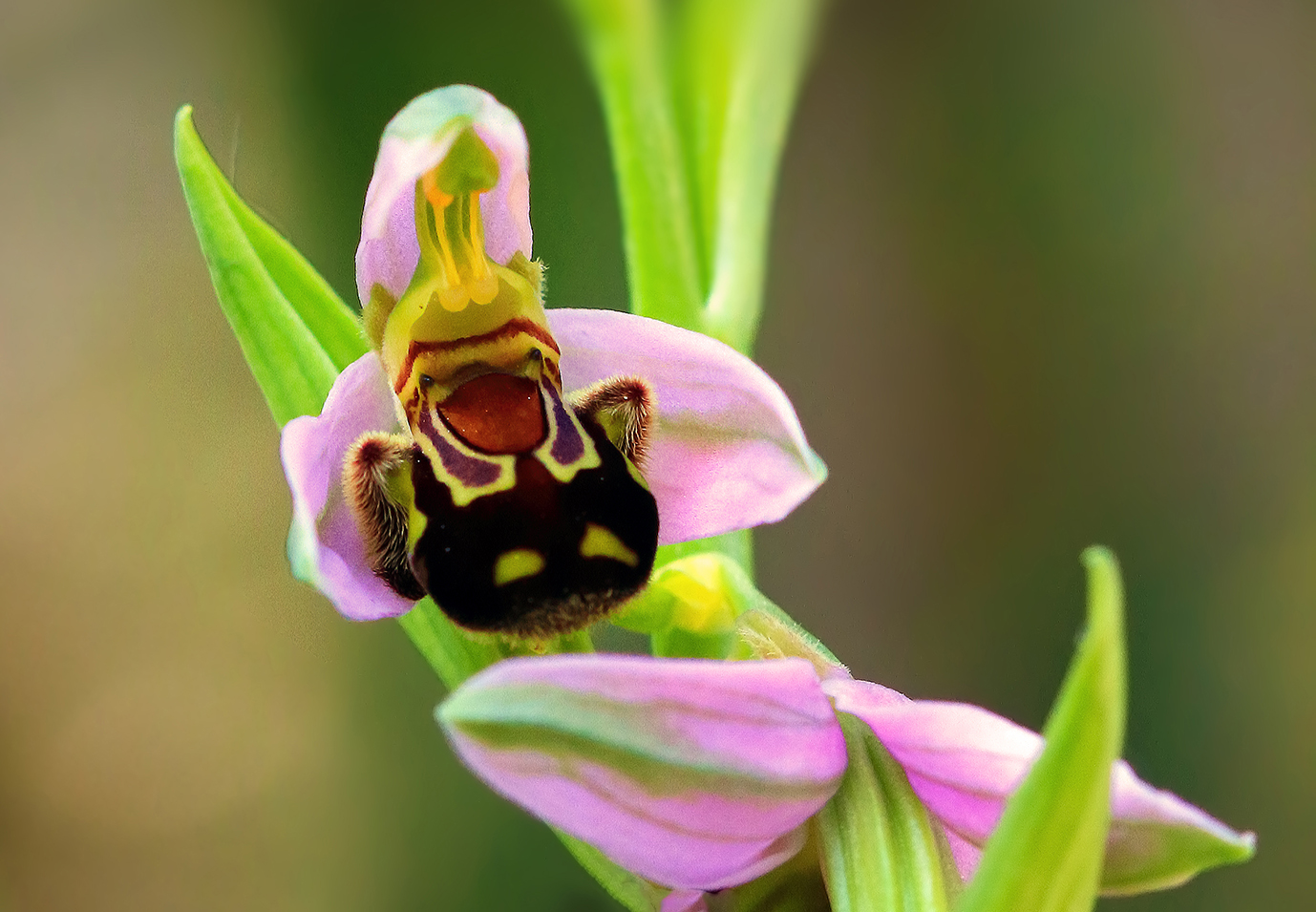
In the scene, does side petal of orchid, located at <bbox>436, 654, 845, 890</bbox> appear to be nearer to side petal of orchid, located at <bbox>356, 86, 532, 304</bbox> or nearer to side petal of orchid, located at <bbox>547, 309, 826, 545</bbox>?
side petal of orchid, located at <bbox>547, 309, 826, 545</bbox>

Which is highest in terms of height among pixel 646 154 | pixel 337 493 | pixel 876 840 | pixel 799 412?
pixel 646 154

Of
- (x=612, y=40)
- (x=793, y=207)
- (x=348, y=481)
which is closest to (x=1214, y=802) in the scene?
(x=793, y=207)

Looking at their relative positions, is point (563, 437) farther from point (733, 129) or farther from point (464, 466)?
point (733, 129)

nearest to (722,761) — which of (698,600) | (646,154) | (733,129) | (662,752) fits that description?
(662,752)

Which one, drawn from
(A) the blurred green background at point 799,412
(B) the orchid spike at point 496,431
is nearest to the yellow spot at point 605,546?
(B) the orchid spike at point 496,431

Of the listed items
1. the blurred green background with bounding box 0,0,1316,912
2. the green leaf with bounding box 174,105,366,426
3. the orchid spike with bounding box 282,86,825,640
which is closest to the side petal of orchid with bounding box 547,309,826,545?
the orchid spike with bounding box 282,86,825,640

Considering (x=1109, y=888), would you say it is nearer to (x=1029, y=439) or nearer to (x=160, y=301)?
(x=1029, y=439)
